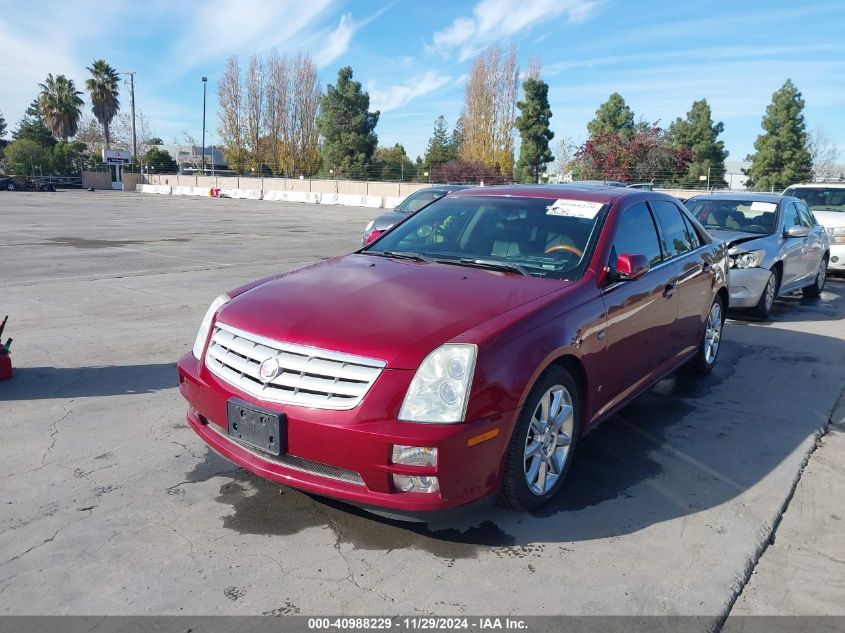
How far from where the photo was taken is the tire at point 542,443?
3172 mm

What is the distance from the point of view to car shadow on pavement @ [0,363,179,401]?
199 inches

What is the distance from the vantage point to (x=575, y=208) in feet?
14.4

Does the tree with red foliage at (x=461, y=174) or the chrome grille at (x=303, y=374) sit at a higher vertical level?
the tree with red foliage at (x=461, y=174)

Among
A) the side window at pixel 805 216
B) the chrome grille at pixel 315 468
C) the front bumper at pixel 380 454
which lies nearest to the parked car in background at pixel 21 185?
the side window at pixel 805 216

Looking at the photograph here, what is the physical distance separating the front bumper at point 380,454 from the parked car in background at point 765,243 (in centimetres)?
653

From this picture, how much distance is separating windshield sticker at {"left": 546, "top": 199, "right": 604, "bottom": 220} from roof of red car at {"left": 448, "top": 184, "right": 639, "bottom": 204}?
0.06 meters

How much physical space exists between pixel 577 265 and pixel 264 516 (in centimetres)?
228

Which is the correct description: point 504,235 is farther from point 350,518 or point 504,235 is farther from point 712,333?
point 712,333

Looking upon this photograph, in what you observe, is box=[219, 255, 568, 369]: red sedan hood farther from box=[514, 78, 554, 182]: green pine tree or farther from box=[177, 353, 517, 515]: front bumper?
box=[514, 78, 554, 182]: green pine tree

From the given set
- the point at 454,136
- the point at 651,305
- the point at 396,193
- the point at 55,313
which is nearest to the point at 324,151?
the point at 396,193

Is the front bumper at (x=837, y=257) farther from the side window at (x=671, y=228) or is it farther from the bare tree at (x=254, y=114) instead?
the bare tree at (x=254, y=114)

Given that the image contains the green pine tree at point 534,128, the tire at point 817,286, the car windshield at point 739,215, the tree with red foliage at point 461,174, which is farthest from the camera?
the green pine tree at point 534,128

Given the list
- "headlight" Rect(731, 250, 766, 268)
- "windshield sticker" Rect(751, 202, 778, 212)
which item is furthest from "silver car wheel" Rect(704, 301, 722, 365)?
"windshield sticker" Rect(751, 202, 778, 212)

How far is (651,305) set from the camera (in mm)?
4445
